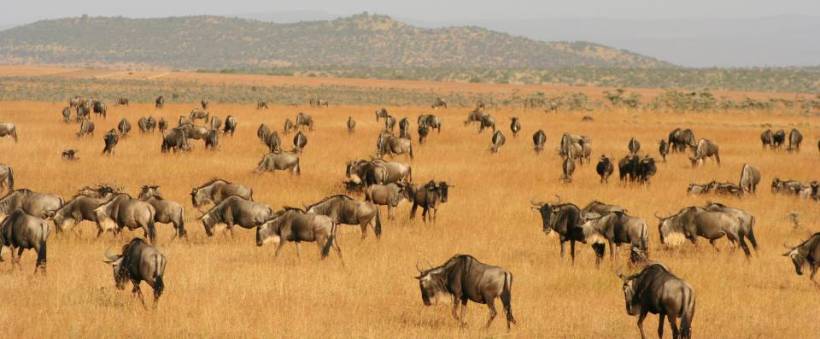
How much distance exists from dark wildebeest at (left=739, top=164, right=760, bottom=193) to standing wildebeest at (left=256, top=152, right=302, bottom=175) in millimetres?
13627

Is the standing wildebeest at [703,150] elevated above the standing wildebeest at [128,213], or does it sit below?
below

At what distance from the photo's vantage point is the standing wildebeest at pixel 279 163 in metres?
28.4

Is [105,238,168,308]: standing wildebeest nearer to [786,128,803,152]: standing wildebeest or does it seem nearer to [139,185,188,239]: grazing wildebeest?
[139,185,188,239]: grazing wildebeest

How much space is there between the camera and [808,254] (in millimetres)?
15281

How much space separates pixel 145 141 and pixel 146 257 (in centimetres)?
2668

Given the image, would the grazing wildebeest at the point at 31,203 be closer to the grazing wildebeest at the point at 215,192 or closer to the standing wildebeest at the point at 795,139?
the grazing wildebeest at the point at 215,192

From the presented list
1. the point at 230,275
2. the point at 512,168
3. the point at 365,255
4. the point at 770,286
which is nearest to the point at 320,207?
the point at 365,255

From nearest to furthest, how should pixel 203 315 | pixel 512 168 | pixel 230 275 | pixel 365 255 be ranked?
pixel 203 315
pixel 230 275
pixel 365 255
pixel 512 168

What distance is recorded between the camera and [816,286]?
15.6 metres

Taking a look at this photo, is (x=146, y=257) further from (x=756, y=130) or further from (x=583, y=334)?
(x=756, y=130)

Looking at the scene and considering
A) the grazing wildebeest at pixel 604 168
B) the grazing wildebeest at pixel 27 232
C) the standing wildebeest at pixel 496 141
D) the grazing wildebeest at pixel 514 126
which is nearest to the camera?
the grazing wildebeest at pixel 27 232

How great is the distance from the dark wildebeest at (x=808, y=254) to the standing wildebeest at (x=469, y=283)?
6040 millimetres

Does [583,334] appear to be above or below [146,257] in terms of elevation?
below

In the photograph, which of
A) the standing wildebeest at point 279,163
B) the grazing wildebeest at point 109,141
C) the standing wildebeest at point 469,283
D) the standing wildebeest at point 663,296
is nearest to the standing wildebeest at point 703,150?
the standing wildebeest at point 279,163
